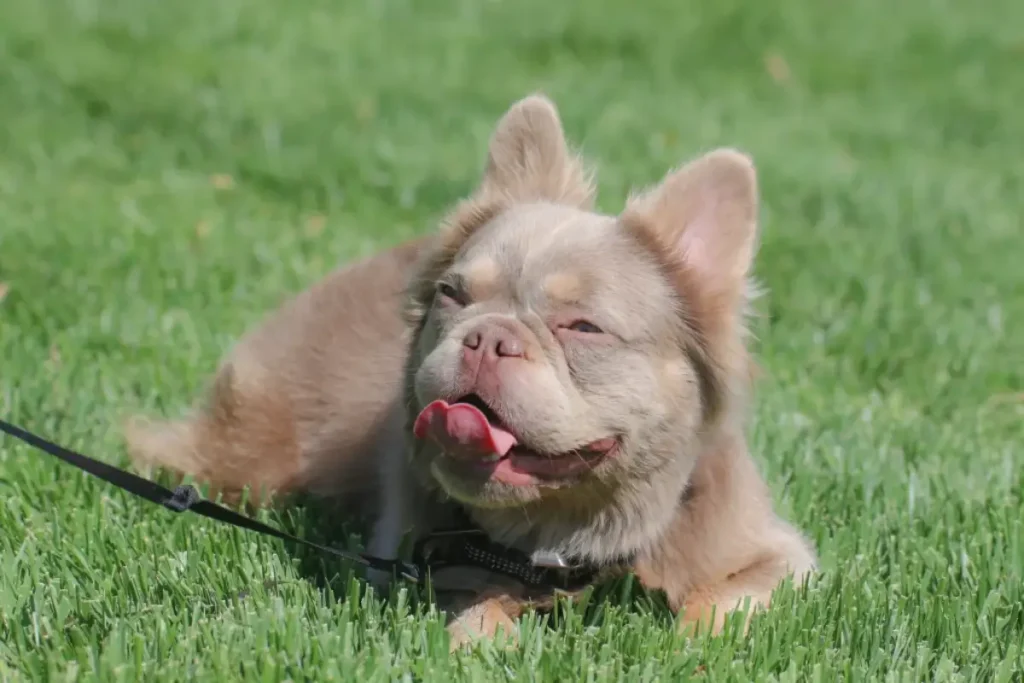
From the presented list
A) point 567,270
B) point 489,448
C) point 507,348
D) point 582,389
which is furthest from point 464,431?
point 567,270

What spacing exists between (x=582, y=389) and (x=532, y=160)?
98 centimetres

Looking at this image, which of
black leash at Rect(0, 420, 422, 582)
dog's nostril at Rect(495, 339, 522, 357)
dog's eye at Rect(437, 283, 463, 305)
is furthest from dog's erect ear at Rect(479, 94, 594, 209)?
black leash at Rect(0, 420, 422, 582)

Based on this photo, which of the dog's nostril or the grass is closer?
the dog's nostril

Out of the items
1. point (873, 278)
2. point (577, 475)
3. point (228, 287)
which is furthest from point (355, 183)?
point (577, 475)

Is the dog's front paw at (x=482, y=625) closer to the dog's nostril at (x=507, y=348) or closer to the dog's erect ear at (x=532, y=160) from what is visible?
the dog's nostril at (x=507, y=348)

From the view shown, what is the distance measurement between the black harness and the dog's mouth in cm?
33

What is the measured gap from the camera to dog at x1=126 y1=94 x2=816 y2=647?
2.88 m

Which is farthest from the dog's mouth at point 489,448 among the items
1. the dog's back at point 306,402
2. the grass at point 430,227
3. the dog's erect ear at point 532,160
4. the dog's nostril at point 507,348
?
the dog's back at point 306,402

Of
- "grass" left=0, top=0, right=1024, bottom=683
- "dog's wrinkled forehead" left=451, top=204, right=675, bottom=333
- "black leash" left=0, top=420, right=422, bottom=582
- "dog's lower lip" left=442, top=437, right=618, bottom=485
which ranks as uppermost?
"dog's wrinkled forehead" left=451, top=204, right=675, bottom=333

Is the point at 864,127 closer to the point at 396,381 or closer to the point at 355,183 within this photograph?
the point at 355,183

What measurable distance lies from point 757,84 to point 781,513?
306 inches

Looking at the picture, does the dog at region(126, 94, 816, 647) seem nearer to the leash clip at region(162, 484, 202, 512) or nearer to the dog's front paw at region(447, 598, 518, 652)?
the dog's front paw at region(447, 598, 518, 652)

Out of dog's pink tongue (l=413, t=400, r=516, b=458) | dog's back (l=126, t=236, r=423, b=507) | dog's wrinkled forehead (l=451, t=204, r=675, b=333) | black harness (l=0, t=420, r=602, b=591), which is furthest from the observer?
dog's back (l=126, t=236, r=423, b=507)

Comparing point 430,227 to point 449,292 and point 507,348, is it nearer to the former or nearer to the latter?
point 449,292
